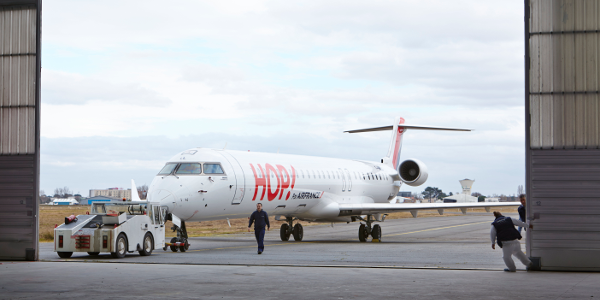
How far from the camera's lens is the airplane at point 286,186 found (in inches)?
769

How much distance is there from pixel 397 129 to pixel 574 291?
82.4ft

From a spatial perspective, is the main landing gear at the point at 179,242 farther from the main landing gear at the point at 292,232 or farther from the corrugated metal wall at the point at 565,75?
the corrugated metal wall at the point at 565,75

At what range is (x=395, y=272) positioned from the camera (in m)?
13.0

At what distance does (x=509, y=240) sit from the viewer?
1338cm

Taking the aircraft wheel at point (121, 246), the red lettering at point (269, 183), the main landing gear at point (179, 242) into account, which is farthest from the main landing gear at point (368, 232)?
the aircraft wheel at point (121, 246)

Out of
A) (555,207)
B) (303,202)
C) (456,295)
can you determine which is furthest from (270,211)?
(456,295)

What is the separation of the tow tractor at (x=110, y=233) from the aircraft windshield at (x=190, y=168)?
179 cm

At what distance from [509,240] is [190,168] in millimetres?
10348

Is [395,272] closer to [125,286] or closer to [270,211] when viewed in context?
[125,286]

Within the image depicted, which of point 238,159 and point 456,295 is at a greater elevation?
point 238,159

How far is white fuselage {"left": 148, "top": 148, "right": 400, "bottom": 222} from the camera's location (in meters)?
19.5

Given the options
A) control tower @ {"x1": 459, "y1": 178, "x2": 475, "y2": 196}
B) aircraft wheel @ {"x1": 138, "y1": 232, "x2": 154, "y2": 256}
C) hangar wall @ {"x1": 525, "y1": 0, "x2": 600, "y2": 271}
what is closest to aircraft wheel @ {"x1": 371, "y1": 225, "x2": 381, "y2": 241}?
aircraft wheel @ {"x1": 138, "y1": 232, "x2": 154, "y2": 256}

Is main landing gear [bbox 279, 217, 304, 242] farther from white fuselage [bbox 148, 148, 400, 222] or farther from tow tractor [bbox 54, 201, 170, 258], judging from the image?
tow tractor [bbox 54, 201, 170, 258]

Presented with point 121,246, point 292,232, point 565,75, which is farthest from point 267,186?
point 565,75
